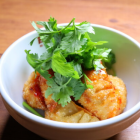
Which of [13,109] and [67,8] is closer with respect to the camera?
[13,109]

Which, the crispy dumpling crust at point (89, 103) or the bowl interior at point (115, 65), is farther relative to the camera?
the bowl interior at point (115, 65)

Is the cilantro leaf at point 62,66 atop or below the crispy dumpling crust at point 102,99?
atop

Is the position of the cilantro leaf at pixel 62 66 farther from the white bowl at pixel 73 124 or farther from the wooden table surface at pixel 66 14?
the wooden table surface at pixel 66 14

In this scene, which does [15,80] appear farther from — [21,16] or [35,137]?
[21,16]

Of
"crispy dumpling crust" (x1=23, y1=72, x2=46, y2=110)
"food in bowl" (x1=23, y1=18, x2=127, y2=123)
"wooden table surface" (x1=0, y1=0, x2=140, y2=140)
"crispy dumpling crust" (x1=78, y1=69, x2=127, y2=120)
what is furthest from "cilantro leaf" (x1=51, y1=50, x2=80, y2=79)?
"wooden table surface" (x1=0, y1=0, x2=140, y2=140)

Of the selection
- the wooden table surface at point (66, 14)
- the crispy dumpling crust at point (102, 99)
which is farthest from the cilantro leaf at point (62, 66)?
the wooden table surface at point (66, 14)

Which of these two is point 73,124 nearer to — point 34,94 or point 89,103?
point 89,103

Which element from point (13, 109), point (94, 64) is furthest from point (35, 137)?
point (94, 64)

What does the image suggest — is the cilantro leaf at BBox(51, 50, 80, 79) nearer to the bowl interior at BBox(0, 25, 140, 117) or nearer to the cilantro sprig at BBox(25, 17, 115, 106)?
the cilantro sprig at BBox(25, 17, 115, 106)
